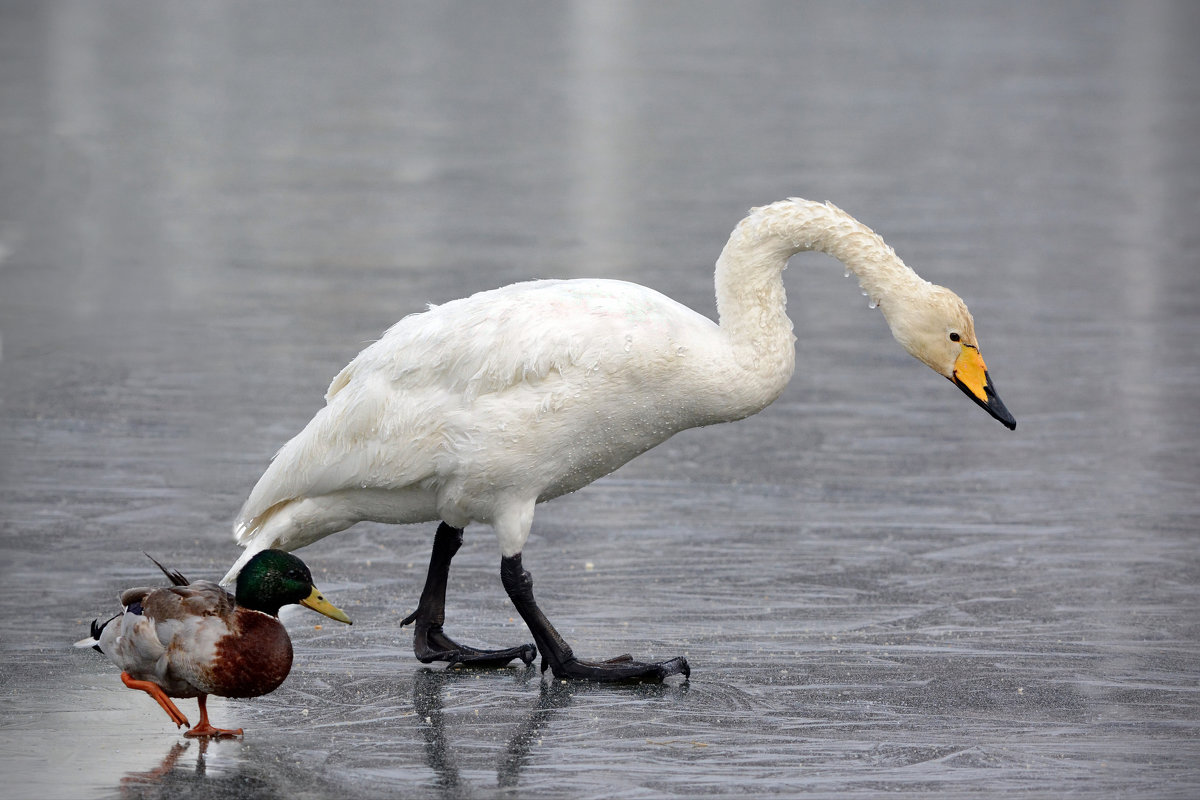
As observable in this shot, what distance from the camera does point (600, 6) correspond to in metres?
51.7

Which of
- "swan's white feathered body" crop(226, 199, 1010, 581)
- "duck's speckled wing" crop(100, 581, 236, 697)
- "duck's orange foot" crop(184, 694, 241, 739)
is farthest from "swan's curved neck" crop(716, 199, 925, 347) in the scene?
"duck's orange foot" crop(184, 694, 241, 739)

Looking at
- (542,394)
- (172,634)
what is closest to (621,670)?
(542,394)

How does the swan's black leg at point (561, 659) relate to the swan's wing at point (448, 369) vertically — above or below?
below

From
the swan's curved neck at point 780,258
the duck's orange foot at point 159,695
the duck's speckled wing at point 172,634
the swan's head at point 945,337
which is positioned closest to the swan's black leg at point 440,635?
the duck's speckled wing at point 172,634

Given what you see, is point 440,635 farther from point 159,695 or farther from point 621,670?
point 159,695

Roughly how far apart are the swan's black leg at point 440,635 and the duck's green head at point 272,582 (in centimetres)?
74

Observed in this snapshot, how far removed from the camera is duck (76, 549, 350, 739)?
616cm

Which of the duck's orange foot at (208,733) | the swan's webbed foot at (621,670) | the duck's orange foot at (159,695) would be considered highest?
the duck's orange foot at (159,695)

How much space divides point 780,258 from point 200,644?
8.38 ft

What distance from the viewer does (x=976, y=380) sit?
7277 millimetres

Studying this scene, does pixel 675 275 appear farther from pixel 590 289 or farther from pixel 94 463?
pixel 590 289

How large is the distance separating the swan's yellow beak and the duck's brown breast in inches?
104

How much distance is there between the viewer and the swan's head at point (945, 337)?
283 inches

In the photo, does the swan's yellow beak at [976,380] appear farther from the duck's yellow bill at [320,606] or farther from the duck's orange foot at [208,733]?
the duck's orange foot at [208,733]
